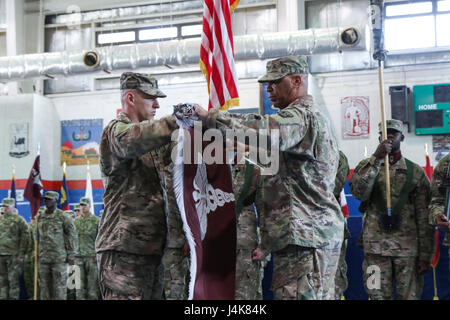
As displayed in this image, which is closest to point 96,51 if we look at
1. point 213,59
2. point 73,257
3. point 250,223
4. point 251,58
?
point 251,58

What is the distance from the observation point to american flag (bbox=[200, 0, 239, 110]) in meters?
3.88

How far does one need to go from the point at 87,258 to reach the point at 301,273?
7954 millimetres

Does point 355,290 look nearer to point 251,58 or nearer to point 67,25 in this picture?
point 251,58

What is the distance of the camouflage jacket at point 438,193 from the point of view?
178 inches

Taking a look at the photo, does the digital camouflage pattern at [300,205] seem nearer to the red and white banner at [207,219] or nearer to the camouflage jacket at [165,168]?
the red and white banner at [207,219]

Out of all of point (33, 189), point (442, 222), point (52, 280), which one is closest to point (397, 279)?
point (442, 222)

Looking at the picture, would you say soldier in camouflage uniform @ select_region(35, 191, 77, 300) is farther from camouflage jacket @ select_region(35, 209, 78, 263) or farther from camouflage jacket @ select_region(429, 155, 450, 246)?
camouflage jacket @ select_region(429, 155, 450, 246)

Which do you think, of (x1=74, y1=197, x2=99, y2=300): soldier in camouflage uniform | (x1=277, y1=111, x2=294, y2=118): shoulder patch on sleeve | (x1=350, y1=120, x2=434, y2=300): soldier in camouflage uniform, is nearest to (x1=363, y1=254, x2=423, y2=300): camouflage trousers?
(x1=350, y1=120, x2=434, y2=300): soldier in camouflage uniform

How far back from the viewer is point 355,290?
20.6 ft

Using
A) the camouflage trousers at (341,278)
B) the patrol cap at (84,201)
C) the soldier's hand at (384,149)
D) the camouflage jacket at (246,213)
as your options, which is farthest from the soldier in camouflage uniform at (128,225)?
the patrol cap at (84,201)

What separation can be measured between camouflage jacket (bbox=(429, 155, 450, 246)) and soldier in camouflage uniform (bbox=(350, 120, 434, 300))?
0.17m

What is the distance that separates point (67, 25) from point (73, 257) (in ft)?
24.9

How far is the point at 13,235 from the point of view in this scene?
8977mm

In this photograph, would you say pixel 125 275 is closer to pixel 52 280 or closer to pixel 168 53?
pixel 52 280
